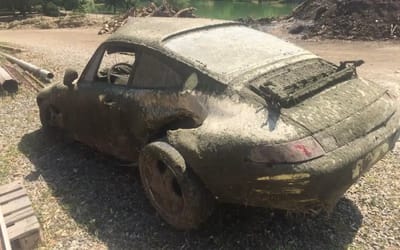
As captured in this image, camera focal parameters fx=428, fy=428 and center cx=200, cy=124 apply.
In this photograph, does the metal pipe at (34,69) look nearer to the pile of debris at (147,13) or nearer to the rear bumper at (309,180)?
the rear bumper at (309,180)

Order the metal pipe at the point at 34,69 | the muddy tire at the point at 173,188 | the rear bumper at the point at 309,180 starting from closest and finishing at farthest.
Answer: the rear bumper at the point at 309,180
the muddy tire at the point at 173,188
the metal pipe at the point at 34,69

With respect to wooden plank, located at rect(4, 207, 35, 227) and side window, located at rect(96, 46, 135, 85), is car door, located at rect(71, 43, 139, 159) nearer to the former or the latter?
side window, located at rect(96, 46, 135, 85)

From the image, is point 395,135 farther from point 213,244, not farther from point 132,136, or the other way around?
point 132,136

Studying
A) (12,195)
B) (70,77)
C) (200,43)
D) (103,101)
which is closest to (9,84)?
(70,77)

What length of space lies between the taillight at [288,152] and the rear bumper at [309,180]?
0.05 m

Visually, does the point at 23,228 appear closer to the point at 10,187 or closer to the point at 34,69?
the point at 10,187

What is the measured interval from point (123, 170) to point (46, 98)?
185 cm

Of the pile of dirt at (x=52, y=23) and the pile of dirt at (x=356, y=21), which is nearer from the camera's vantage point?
the pile of dirt at (x=356, y=21)

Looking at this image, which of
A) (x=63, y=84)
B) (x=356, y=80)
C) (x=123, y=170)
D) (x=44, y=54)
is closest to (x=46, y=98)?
(x=63, y=84)

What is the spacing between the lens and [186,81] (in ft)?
15.1

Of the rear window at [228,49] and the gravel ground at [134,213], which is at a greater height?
the rear window at [228,49]

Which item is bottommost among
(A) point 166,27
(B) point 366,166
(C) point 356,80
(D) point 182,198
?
(D) point 182,198

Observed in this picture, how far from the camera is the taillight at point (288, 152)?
12.1 ft

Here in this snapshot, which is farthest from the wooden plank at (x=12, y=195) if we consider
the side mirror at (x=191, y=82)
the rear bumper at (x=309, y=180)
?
the rear bumper at (x=309, y=180)
